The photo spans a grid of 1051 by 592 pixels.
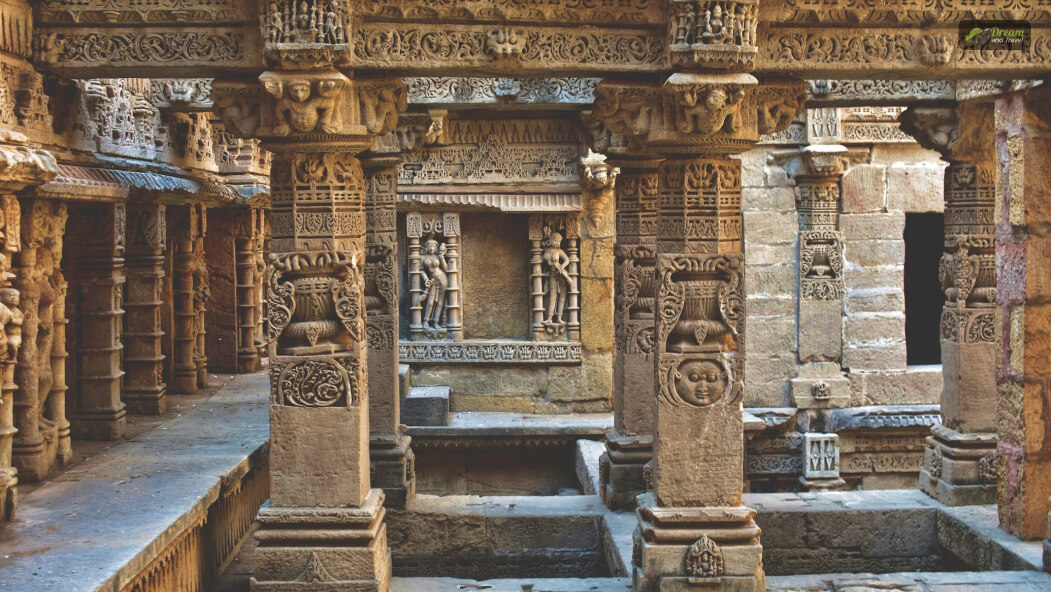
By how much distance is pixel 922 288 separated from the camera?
1275cm

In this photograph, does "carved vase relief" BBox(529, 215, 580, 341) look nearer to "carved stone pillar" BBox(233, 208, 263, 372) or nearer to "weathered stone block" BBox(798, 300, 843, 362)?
"weathered stone block" BBox(798, 300, 843, 362)

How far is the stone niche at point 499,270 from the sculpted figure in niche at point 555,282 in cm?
1

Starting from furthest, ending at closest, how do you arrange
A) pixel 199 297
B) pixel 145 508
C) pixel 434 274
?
pixel 434 274 → pixel 199 297 → pixel 145 508

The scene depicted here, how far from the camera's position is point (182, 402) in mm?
8922

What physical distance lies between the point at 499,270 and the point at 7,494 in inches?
257

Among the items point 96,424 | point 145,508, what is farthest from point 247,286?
point 145,508

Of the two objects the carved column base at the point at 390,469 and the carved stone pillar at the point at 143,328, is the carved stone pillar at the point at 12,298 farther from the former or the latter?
the carved stone pillar at the point at 143,328

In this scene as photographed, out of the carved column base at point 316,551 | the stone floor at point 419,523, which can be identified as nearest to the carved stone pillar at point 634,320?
the stone floor at point 419,523

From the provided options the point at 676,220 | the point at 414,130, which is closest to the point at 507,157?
the point at 414,130

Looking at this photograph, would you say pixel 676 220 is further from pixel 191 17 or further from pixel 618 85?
pixel 191 17

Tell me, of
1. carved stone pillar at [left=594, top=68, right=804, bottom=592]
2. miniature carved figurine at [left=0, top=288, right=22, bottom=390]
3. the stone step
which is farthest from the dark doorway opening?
miniature carved figurine at [left=0, top=288, right=22, bottom=390]

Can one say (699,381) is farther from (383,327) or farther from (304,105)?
(383,327)

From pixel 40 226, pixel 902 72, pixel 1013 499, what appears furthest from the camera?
pixel 1013 499

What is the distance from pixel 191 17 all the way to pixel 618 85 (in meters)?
2.11
